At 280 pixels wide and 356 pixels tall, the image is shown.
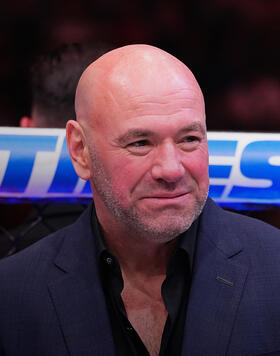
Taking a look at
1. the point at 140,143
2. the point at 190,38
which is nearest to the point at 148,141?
the point at 140,143

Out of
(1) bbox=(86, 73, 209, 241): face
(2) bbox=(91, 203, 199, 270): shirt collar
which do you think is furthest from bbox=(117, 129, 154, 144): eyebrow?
(2) bbox=(91, 203, 199, 270): shirt collar

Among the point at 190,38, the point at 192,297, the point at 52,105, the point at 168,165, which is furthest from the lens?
the point at 190,38

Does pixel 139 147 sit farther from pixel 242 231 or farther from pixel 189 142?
pixel 242 231

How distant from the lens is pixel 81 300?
135cm

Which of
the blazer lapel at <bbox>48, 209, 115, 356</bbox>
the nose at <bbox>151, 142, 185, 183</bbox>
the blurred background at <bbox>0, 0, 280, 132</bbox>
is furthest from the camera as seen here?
the blurred background at <bbox>0, 0, 280, 132</bbox>

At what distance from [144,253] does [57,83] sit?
72cm

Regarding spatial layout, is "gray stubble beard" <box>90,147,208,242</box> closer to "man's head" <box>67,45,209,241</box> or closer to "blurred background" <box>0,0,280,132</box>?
"man's head" <box>67,45,209,241</box>

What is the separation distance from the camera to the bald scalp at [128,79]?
126cm

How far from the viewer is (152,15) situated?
2533 millimetres

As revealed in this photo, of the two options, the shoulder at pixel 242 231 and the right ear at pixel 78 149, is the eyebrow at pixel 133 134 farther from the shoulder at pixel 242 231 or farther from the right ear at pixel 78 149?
the shoulder at pixel 242 231

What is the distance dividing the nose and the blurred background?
129cm

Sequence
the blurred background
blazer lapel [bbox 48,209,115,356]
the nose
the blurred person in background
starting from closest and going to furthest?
the nose → blazer lapel [bbox 48,209,115,356] → the blurred person in background → the blurred background

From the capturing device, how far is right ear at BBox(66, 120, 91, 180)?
1.37 metres

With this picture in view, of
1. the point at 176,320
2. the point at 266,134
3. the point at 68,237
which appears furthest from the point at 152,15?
the point at 176,320
